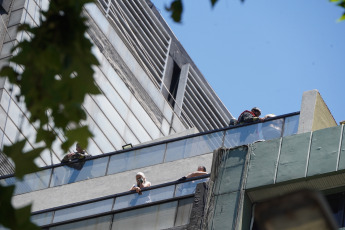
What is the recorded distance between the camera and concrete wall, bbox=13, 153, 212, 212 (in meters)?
32.0

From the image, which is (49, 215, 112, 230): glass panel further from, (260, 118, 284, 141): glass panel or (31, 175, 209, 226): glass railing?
(260, 118, 284, 141): glass panel

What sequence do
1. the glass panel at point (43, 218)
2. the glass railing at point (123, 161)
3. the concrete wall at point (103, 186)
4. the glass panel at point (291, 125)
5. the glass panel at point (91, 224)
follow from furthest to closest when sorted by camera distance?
the concrete wall at point (103, 186)
the glass railing at point (123, 161)
the glass panel at point (291, 125)
the glass panel at point (43, 218)
the glass panel at point (91, 224)

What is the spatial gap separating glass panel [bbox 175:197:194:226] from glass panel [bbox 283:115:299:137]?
157 inches

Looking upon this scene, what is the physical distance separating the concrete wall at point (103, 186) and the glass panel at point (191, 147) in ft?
0.62

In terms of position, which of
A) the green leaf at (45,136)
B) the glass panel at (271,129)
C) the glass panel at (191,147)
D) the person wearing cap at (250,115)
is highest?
the glass panel at (191,147)

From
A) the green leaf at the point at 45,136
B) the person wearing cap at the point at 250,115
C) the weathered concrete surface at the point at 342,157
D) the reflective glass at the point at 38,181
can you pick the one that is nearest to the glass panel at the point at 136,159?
the reflective glass at the point at 38,181

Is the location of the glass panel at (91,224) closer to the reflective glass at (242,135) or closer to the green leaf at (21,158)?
the reflective glass at (242,135)

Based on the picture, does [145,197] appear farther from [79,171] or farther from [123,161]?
[79,171]

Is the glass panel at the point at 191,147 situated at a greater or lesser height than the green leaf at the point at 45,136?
greater

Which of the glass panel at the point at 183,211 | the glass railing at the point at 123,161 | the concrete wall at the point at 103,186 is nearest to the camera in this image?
the glass panel at the point at 183,211

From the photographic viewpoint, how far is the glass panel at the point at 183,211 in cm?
2359

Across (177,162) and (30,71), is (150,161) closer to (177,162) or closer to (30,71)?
(177,162)

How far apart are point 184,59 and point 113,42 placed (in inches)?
423

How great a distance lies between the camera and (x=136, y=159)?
3259cm
